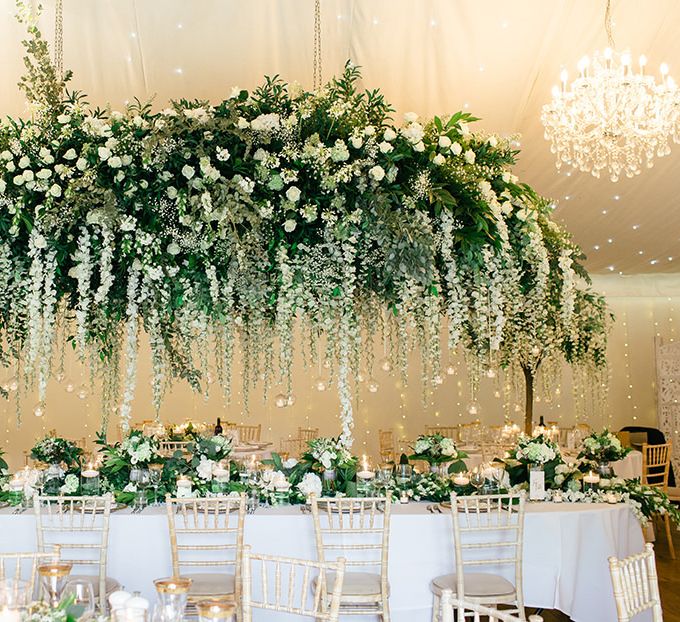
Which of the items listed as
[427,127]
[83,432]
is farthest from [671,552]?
[83,432]

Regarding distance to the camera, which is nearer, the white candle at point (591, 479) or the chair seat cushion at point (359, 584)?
the chair seat cushion at point (359, 584)

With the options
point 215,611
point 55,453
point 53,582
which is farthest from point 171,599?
point 55,453

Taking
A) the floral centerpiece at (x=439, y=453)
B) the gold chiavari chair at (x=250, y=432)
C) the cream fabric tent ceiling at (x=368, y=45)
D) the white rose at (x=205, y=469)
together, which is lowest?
the white rose at (x=205, y=469)

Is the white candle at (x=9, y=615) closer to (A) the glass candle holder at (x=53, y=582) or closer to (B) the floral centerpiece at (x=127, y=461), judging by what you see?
(A) the glass candle holder at (x=53, y=582)

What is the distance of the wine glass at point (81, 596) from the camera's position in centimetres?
254

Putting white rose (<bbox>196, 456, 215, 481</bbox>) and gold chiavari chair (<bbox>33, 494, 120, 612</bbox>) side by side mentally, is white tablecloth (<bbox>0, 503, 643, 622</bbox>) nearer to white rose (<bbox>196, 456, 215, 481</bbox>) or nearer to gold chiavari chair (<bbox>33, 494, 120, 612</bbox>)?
gold chiavari chair (<bbox>33, 494, 120, 612</bbox>)

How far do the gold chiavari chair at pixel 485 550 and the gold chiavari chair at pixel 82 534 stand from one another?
191 cm

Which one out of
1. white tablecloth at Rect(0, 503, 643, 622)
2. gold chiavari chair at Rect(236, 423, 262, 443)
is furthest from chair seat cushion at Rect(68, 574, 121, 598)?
gold chiavari chair at Rect(236, 423, 262, 443)

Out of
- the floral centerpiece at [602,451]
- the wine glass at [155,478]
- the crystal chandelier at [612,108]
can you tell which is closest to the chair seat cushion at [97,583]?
the wine glass at [155,478]

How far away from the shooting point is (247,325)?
215 inches

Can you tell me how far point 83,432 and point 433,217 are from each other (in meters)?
9.38

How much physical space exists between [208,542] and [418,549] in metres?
1.29

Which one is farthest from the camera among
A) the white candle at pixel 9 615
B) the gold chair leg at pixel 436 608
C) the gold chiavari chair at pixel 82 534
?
the gold chair leg at pixel 436 608

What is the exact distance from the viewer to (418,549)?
478cm
